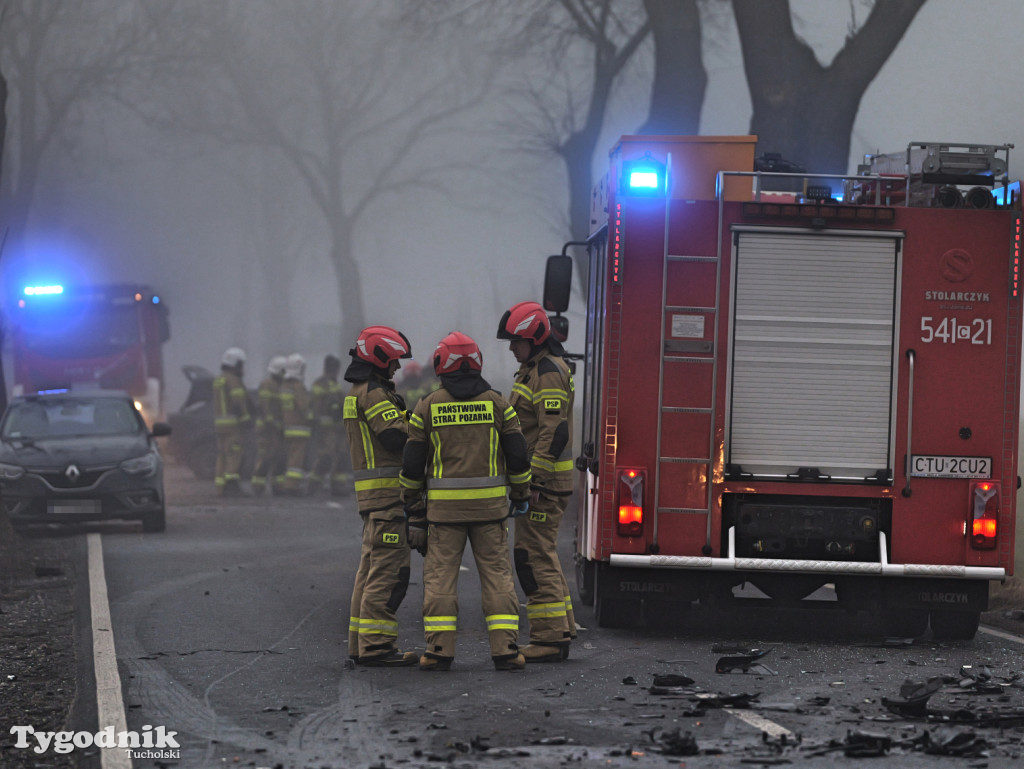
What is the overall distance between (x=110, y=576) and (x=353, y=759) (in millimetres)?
7161

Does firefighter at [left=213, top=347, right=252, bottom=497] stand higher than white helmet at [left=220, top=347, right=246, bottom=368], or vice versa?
white helmet at [left=220, top=347, right=246, bottom=368]

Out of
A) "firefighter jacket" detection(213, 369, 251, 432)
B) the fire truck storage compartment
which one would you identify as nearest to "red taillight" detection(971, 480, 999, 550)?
the fire truck storage compartment

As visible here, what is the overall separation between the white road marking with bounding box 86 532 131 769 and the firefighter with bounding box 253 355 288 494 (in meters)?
9.38

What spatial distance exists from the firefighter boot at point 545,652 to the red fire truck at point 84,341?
20.5 m

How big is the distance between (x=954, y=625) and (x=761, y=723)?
10.7 feet

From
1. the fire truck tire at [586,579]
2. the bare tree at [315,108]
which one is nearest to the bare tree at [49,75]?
the bare tree at [315,108]

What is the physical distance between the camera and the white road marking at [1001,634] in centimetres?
978

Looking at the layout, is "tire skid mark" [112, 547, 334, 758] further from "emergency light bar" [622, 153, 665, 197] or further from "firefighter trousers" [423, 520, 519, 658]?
"emergency light bar" [622, 153, 665, 197]

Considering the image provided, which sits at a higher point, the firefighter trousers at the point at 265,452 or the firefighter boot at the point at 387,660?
the firefighter trousers at the point at 265,452

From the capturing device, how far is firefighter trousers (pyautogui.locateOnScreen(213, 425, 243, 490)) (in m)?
21.5

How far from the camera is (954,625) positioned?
372 inches

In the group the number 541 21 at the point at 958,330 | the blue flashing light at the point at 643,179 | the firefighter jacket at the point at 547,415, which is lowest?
the firefighter jacket at the point at 547,415

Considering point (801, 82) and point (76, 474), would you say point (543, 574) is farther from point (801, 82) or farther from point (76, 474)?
point (801, 82)

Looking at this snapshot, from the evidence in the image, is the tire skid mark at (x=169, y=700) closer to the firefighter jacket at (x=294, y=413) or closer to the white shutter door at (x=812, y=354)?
the white shutter door at (x=812, y=354)
